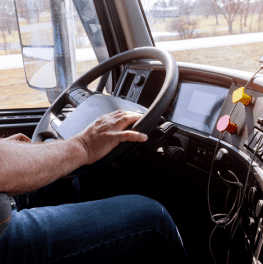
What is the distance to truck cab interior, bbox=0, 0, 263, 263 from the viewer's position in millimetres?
837

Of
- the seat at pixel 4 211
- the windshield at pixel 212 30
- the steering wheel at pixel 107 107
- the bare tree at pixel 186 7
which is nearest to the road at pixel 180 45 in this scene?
the windshield at pixel 212 30

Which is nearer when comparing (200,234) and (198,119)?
(198,119)

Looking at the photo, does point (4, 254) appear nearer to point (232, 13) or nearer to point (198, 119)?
point (198, 119)

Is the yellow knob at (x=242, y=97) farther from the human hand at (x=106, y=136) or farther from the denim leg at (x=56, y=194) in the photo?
the denim leg at (x=56, y=194)

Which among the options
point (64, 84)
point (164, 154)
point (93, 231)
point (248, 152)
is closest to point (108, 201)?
point (93, 231)

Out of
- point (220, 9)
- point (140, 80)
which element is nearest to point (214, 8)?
point (220, 9)

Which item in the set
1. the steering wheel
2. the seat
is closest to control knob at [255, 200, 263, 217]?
the steering wheel

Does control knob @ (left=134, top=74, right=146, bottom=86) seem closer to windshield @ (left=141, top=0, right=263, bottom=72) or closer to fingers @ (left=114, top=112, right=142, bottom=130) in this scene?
windshield @ (left=141, top=0, right=263, bottom=72)

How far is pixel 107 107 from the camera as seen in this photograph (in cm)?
91

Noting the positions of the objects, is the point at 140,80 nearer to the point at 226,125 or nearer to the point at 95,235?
the point at 226,125

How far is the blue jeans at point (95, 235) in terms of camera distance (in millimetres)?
594

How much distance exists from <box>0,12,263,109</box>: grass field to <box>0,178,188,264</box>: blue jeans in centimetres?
61

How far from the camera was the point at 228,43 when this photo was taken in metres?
1.19

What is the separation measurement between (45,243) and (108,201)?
188 millimetres
